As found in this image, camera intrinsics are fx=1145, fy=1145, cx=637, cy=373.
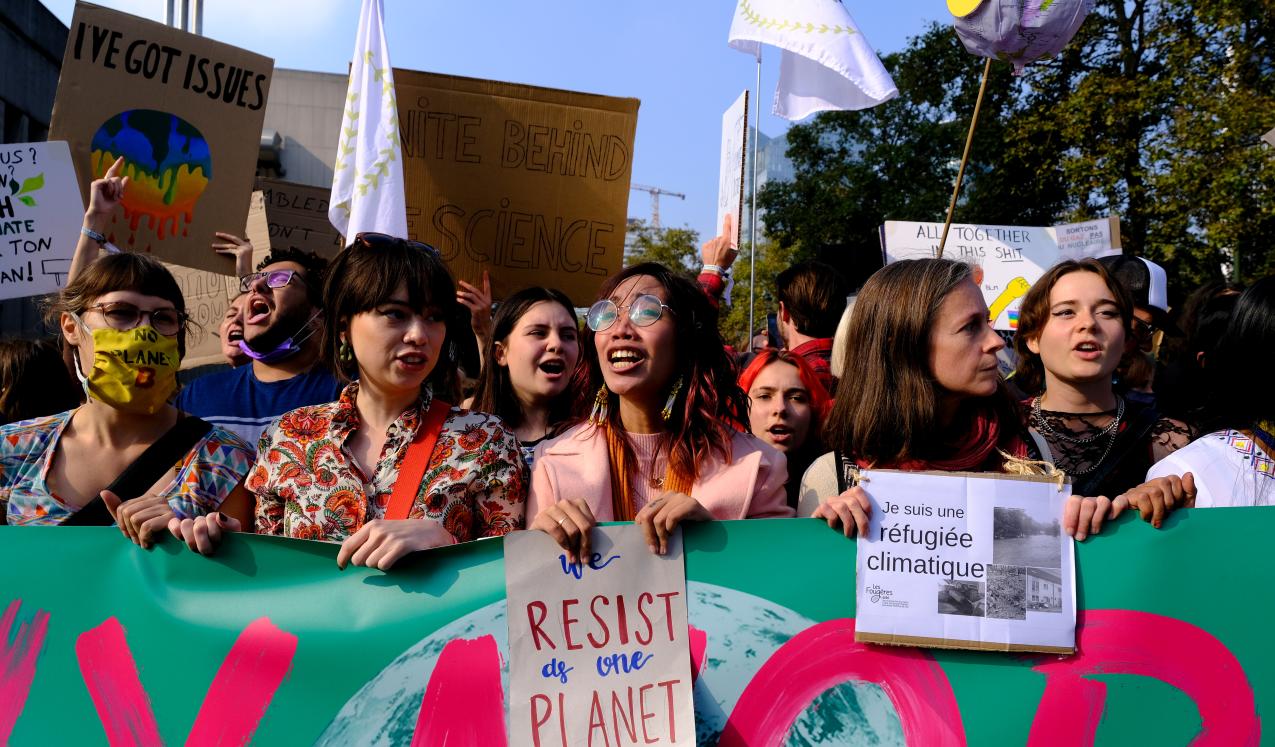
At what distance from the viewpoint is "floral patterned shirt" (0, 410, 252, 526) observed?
281 cm

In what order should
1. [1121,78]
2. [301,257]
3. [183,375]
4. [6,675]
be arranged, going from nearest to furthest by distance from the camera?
[6,675]
[301,257]
[183,375]
[1121,78]

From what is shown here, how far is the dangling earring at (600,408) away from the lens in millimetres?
3002

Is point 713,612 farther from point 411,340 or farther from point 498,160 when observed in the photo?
point 498,160

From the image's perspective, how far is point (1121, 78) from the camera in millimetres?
19406

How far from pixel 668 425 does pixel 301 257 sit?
2.09 m

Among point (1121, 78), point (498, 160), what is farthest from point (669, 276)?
point (1121, 78)

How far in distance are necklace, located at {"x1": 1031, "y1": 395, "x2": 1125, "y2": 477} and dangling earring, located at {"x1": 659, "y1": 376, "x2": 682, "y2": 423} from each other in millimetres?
1179

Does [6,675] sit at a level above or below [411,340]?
below

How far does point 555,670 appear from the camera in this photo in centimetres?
242

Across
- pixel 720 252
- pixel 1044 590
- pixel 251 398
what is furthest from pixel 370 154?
pixel 1044 590

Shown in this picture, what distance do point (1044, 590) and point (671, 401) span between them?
1015 mm

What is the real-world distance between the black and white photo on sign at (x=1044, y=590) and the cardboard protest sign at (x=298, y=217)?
5.37m

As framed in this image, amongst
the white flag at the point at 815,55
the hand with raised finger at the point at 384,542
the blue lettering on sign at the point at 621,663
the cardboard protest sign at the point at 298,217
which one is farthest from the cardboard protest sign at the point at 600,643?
the cardboard protest sign at the point at 298,217

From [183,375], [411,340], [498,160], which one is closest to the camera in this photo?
[411,340]
